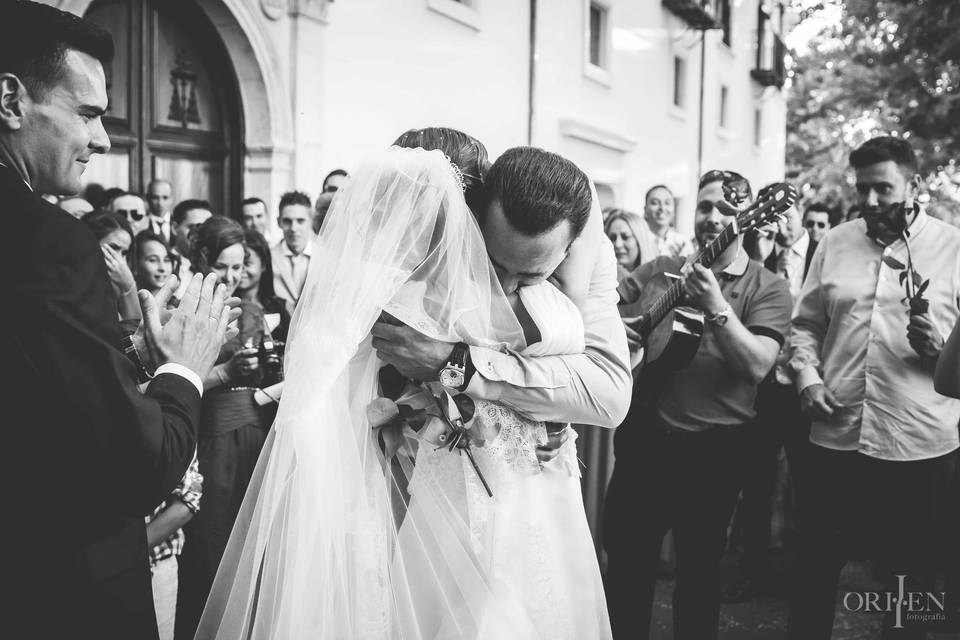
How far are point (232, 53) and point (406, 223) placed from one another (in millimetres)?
6228

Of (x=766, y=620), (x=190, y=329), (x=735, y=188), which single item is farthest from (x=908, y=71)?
(x=190, y=329)

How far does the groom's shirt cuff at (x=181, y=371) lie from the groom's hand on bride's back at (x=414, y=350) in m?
0.51

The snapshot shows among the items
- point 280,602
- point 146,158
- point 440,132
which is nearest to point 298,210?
point 146,158

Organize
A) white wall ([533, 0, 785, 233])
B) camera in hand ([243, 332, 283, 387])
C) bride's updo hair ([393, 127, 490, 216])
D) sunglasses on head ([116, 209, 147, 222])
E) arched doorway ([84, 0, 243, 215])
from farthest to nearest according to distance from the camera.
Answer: white wall ([533, 0, 785, 233]) → arched doorway ([84, 0, 243, 215]) → sunglasses on head ([116, 209, 147, 222]) → camera in hand ([243, 332, 283, 387]) → bride's updo hair ([393, 127, 490, 216])

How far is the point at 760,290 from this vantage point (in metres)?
3.61

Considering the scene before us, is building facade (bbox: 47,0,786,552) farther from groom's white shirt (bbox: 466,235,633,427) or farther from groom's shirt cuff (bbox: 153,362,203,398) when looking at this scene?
groom's shirt cuff (bbox: 153,362,203,398)

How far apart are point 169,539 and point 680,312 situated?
2.20 m

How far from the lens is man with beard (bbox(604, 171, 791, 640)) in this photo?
3.38m

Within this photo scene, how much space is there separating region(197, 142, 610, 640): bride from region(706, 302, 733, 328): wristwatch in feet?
4.17

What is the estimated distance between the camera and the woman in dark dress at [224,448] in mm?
3504

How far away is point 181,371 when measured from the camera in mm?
1777

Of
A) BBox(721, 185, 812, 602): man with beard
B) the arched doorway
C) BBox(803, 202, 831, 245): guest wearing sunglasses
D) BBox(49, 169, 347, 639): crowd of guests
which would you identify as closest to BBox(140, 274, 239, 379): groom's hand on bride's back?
BBox(49, 169, 347, 639): crowd of guests

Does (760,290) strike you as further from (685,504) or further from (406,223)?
(406,223)

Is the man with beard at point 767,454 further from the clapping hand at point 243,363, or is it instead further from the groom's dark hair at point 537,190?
the clapping hand at point 243,363
